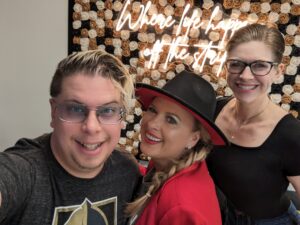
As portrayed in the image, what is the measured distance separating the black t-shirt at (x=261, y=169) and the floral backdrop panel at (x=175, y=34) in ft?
4.08

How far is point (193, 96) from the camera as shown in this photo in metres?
1.32

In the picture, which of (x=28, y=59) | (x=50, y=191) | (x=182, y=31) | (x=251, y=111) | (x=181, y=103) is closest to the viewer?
(x=50, y=191)

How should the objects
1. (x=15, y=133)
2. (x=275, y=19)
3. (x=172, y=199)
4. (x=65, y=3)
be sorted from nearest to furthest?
(x=172, y=199)
(x=275, y=19)
(x=65, y=3)
(x=15, y=133)

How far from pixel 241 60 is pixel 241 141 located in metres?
0.40

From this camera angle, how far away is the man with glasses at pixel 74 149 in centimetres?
100

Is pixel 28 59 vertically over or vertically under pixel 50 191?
over

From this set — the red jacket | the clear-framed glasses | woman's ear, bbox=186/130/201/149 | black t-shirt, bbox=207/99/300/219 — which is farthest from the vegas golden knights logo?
black t-shirt, bbox=207/99/300/219

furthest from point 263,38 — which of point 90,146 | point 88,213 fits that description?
point 88,213

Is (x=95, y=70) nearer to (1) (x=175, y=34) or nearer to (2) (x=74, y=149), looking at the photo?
(2) (x=74, y=149)

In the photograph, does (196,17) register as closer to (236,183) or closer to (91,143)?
(236,183)

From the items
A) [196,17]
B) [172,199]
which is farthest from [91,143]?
[196,17]

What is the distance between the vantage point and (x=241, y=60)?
151 centimetres

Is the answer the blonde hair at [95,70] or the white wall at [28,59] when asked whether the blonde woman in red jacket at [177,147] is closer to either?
the blonde hair at [95,70]

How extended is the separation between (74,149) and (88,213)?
0.24 m
